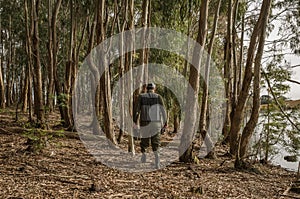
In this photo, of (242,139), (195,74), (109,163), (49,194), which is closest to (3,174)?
(49,194)

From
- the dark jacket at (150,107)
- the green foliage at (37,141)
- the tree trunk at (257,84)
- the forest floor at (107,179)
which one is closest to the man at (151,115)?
the dark jacket at (150,107)

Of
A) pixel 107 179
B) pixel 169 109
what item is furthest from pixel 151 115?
pixel 169 109

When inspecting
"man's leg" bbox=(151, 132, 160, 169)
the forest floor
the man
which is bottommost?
the forest floor

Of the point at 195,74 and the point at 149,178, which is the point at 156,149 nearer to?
the point at 149,178

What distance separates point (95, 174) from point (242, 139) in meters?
3.47

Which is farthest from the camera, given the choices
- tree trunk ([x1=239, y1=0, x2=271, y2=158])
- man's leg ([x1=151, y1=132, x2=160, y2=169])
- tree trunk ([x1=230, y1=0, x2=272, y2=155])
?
tree trunk ([x1=230, y1=0, x2=272, y2=155])

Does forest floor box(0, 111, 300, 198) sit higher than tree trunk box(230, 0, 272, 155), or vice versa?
tree trunk box(230, 0, 272, 155)

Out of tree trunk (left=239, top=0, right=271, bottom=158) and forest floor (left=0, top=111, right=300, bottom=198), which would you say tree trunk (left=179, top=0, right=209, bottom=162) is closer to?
forest floor (left=0, top=111, right=300, bottom=198)

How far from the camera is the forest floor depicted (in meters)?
4.69

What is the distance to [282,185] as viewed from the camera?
636 centimetres

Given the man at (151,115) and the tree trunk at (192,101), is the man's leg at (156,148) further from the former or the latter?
the tree trunk at (192,101)

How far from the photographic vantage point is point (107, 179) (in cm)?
544

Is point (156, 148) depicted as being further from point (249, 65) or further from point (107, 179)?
point (249, 65)

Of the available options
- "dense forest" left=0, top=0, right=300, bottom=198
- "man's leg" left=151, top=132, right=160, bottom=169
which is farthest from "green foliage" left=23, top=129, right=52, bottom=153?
"man's leg" left=151, top=132, right=160, bottom=169
